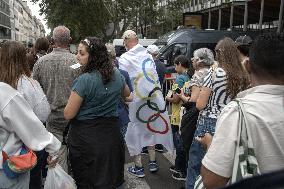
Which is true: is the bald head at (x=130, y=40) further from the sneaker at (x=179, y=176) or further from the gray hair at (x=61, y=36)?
the sneaker at (x=179, y=176)

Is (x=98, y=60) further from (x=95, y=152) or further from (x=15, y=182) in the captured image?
(x=15, y=182)

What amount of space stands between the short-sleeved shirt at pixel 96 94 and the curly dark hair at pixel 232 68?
37.9 inches

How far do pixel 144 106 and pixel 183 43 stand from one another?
8.51 meters

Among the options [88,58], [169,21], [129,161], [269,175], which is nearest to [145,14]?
[169,21]

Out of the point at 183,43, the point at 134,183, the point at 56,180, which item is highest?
the point at 183,43

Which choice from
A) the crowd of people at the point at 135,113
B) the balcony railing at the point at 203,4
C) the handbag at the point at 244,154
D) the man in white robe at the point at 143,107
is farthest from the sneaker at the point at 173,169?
the balcony railing at the point at 203,4

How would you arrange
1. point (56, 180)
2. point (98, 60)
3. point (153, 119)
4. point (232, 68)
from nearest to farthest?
1. point (56, 180)
2. point (232, 68)
3. point (98, 60)
4. point (153, 119)

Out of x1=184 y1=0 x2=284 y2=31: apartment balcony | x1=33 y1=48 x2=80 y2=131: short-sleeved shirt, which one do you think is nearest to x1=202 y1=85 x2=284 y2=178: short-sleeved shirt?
x1=33 y1=48 x2=80 y2=131: short-sleeved shirt

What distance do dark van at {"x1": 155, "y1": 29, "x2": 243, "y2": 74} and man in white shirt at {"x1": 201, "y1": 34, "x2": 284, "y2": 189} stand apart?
10.9 m

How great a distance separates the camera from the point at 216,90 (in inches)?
139

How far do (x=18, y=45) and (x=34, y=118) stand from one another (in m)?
0.77

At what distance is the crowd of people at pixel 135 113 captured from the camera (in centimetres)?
186

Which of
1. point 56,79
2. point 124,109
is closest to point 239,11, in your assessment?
point 124,109

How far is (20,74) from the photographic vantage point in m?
3.22
